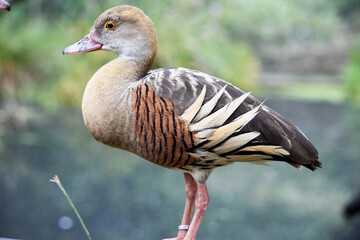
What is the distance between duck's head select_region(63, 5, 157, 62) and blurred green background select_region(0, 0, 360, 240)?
1196 millimetres

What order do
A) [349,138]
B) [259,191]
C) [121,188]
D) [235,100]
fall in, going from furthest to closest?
1. [349,138]
2. [259,191]
3. [121,188]
4. [235,100]

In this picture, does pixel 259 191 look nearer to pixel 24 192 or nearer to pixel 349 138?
pixel 349 138

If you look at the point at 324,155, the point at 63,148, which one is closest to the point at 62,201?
the point at 63,148

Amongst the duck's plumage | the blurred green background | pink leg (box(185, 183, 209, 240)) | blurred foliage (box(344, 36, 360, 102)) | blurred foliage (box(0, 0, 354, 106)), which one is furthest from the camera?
blurred foliage (box(344, 36, 360, 102))

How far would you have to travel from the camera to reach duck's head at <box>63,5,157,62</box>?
1.17 meters

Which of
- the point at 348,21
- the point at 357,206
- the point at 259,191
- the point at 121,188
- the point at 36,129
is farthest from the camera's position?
the point at 348,21

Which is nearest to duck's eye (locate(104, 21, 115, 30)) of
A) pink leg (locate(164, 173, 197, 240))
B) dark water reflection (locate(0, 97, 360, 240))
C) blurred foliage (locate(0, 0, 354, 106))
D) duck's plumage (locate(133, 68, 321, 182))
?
duck's plumage (locate(133, 68, 321, 182))

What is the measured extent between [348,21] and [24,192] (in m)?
6.18

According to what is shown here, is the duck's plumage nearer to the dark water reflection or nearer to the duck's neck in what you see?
the duck's neck

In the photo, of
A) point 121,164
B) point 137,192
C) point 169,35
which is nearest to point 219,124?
point 137,192

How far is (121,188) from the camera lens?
4.48 meters

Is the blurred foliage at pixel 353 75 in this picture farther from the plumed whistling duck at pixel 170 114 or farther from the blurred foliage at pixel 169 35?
the plumed whistling duck at pixel 170 114

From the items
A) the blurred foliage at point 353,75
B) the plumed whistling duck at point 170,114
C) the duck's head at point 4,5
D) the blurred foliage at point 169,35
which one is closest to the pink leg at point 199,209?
the plumed whistling duck at point 170,114

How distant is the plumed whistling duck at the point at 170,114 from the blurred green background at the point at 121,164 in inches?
48.2
